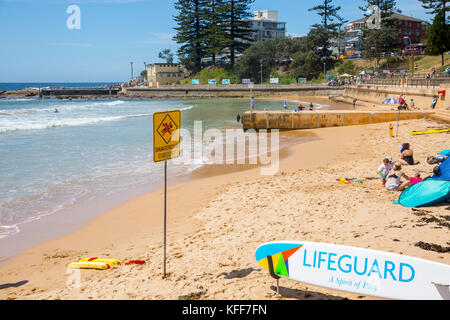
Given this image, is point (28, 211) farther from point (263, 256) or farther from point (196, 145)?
point (196, 145)

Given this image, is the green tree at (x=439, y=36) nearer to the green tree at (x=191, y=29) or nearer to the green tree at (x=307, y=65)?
the green tree at (x=307, y=65)

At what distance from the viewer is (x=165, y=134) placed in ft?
19.3

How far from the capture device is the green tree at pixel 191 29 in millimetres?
95312

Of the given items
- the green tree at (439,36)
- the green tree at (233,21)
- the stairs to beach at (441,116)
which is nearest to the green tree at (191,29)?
the green tree at (233,21)

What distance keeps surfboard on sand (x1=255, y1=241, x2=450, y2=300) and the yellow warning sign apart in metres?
2.16

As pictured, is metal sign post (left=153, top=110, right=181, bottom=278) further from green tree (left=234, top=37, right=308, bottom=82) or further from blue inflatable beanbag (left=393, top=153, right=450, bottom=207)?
green tree (left=234, top=37, right=308, bottom=82)

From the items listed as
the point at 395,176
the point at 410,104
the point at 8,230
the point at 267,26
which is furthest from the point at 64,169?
the point at 267,26

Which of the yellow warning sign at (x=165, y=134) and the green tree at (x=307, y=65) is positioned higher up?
the green tree at (x=307, y=65)

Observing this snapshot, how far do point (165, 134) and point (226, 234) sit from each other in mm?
3244

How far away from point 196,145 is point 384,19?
212 feet

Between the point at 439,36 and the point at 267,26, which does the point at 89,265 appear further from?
the point at 267,26

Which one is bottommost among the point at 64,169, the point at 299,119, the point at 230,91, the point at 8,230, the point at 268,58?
the point at 8,230

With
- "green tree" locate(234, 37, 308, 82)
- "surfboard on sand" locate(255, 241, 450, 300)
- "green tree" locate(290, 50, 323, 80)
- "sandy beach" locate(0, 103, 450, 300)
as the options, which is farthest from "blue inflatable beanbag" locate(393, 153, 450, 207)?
"green tree" locate(234, 37, 308, 82)

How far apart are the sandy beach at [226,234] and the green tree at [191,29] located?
89.1 metres
